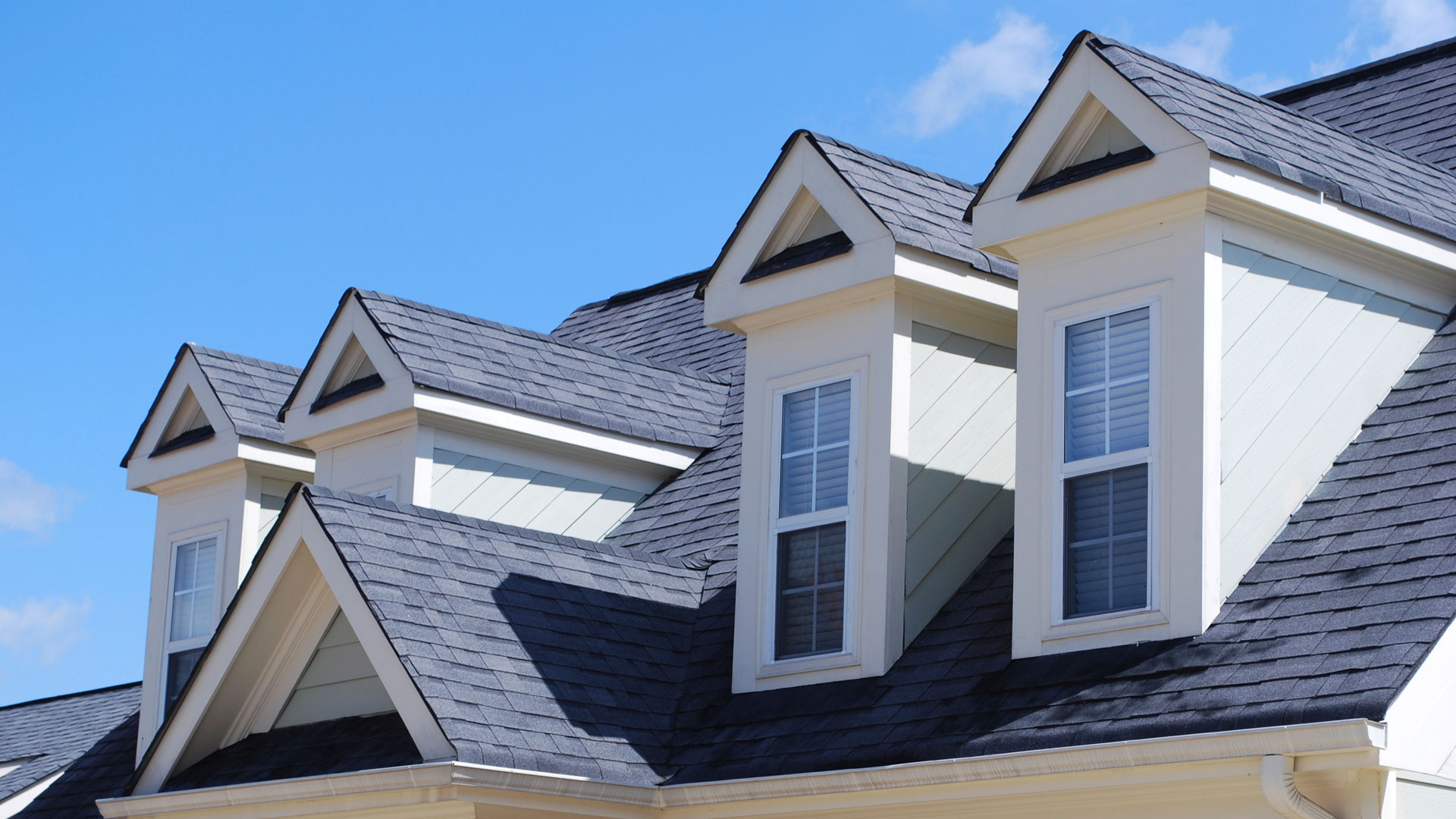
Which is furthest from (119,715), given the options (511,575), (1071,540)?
(1071,540)

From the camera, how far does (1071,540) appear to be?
770 cm

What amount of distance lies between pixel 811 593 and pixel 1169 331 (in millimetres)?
2410

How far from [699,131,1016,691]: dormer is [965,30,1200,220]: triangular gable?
32.1 inches

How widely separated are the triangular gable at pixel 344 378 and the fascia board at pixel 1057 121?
14.3ft

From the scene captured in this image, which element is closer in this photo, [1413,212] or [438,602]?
[1413,212]

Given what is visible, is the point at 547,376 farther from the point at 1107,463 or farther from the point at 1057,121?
the point at 1107,463

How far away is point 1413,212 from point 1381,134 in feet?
10.4

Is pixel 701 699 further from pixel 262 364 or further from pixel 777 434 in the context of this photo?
pixel 262 364

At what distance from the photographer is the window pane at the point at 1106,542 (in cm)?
744

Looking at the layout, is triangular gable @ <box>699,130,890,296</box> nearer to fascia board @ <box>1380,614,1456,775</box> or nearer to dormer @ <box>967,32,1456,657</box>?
dormer @ <box>967,32,1456,657</box>

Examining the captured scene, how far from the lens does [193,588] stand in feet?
40.7

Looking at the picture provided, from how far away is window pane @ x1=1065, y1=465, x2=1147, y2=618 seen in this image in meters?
7.44

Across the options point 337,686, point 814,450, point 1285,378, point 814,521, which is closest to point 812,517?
point 814,521

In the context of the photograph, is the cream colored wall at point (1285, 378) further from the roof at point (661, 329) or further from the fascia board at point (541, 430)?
the roof at point (661, 329)
